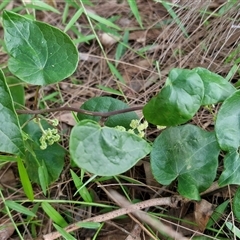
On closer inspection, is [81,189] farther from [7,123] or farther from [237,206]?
[237,206]

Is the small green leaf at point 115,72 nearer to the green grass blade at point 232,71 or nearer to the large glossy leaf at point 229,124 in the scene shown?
the green grass blade at point 232,71

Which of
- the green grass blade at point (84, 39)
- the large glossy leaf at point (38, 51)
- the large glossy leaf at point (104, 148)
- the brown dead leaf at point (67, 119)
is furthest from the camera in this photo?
the green grass blade at point (84, 39)

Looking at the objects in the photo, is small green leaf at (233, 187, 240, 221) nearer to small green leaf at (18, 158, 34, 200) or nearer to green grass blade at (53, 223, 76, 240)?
green grass blade at (53, 223, 76, 240)

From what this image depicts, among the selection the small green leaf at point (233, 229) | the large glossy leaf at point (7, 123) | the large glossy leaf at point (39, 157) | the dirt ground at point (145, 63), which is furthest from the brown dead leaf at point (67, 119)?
the small green leaf at point (233, 229)

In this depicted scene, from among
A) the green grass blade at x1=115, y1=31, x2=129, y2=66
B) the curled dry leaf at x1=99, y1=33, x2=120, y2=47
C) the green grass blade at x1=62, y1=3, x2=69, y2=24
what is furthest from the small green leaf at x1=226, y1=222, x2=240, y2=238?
the green grass blade at x1=62, y1=3, x2=69, y2=24

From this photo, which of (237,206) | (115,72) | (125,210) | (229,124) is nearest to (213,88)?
(229,124)
